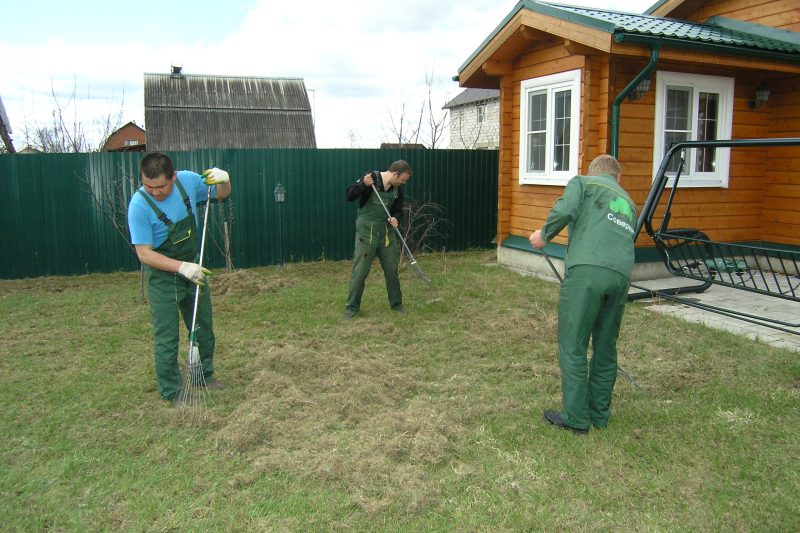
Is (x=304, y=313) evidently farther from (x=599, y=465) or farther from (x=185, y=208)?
(x=599, y=465)

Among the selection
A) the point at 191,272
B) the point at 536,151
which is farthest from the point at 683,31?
the point at 191,272

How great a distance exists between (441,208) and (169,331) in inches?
285

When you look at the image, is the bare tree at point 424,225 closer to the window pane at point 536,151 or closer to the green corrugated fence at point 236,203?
the green corrugated fence at point 236,203

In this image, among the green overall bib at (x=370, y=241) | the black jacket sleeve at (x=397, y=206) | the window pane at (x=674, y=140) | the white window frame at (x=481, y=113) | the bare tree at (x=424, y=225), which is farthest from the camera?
the white window frame at (x=481, y=113)

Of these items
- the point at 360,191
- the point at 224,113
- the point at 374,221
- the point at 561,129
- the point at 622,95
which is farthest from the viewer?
the point at 224,113

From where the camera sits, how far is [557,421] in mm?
3699

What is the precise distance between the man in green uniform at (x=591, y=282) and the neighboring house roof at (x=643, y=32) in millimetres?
3717

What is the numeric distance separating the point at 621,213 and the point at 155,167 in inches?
113

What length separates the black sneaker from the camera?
3.57 meters

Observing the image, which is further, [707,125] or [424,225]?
[424,225]

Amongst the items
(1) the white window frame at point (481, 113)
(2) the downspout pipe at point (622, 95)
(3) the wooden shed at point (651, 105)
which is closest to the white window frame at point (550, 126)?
(3) the wooden shed at point (651, 105)

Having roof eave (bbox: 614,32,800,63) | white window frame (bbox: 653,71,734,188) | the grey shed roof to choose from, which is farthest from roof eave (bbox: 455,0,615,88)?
the grey shed roof

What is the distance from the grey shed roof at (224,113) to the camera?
20406mm

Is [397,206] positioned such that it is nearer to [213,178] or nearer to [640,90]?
[213,178]
